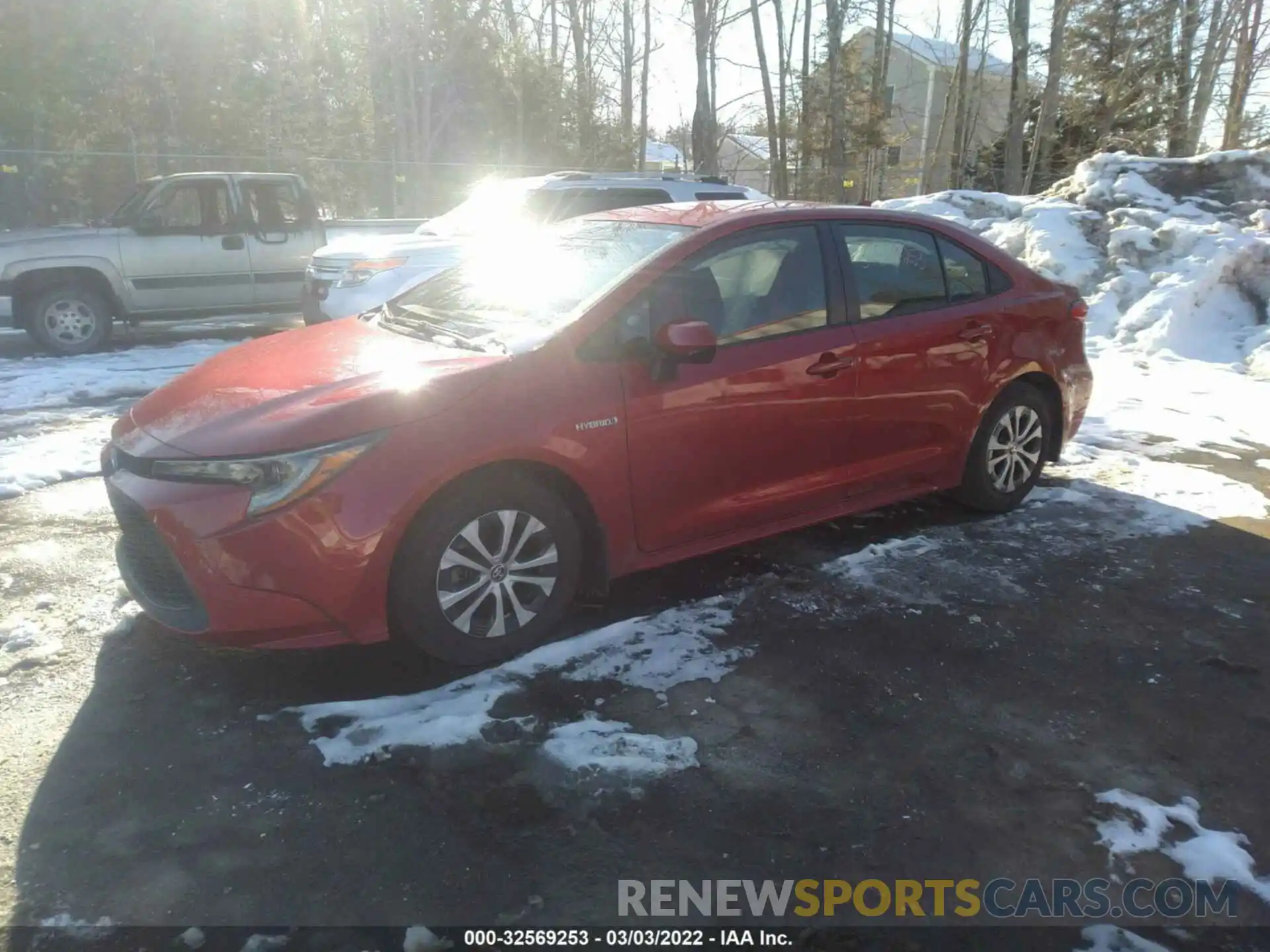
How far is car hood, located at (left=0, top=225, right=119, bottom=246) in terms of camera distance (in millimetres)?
9586

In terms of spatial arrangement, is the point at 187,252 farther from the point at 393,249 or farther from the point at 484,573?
the point at 484,573

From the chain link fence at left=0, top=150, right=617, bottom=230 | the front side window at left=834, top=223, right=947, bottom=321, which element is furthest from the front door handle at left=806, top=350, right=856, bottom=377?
the chain link fence at left=0, top=150, right=617, bottom=230

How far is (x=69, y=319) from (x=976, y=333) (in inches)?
360

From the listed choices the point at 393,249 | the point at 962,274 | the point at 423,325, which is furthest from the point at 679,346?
the point at 393,249

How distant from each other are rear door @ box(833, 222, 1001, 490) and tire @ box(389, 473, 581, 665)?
5.39 ft

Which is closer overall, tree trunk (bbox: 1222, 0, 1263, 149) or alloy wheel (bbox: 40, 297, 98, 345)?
alloy wheel (bbox: 40, 297, 98, 345)

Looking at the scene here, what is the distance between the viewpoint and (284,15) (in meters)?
21.7

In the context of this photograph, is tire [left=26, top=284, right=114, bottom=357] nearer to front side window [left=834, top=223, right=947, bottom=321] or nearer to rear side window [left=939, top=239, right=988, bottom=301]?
front side window [left=834, top=223, right=947, bottom=321]

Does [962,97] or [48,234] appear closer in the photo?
[48,234]

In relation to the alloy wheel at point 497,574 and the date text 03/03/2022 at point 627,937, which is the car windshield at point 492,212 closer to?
the alloy wheel at point 497,574

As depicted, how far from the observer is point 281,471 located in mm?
3131

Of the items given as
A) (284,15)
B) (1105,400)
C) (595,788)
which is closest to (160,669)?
(595,788)

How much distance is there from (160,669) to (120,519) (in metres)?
0.57

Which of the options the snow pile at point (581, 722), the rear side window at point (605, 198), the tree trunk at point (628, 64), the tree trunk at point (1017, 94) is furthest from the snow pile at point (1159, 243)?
the tree trunk at point (628, 64)
